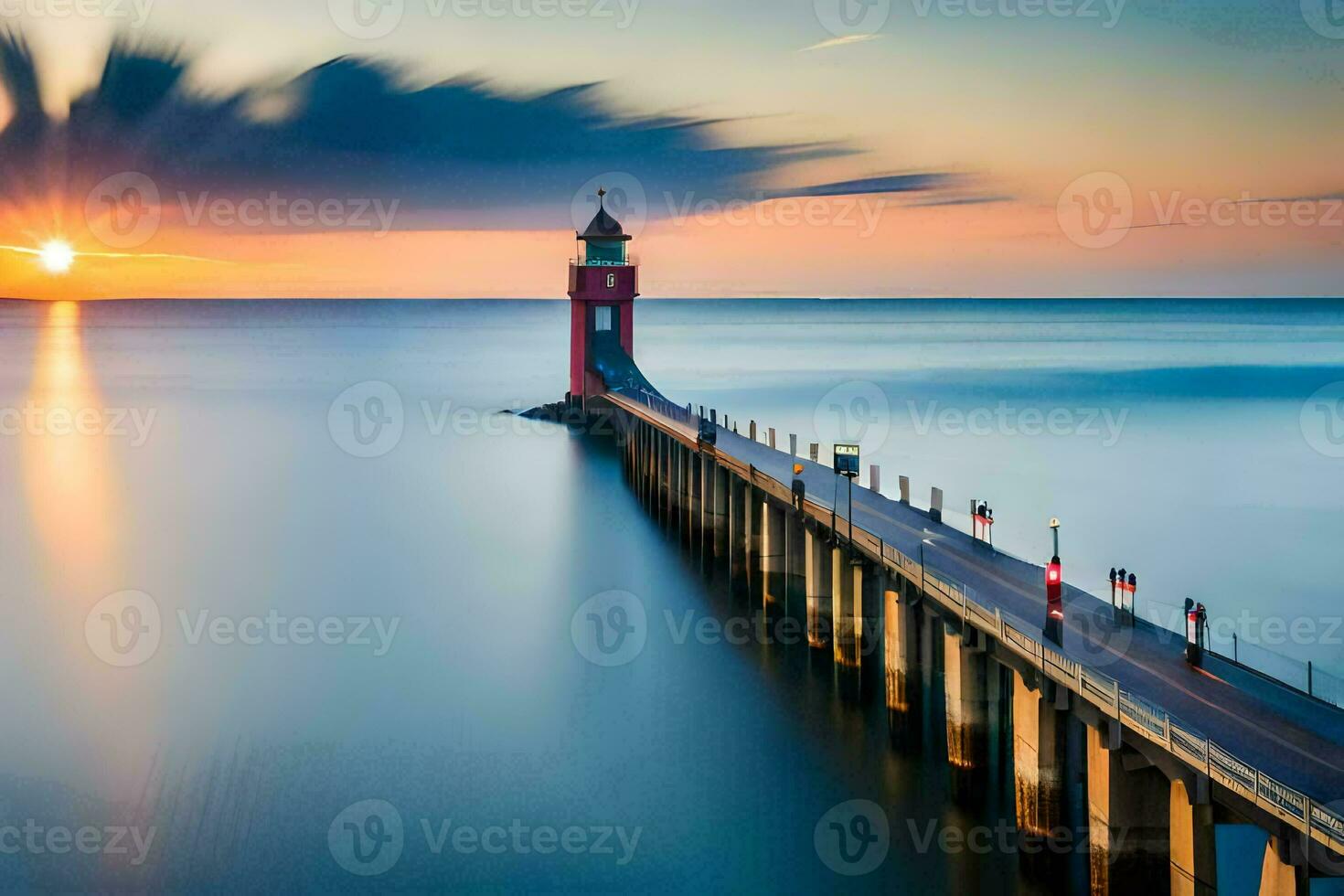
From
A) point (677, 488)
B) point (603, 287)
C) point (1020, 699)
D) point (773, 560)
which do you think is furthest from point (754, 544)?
point (603, 287)

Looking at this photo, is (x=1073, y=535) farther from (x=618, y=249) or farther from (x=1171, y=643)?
(x=618, y=249)

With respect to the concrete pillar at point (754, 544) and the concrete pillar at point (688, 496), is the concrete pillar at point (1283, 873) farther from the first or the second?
the concrete pillar at point (688, 496)

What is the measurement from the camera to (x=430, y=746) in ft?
79.7

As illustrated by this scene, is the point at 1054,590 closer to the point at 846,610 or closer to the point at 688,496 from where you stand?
the point at 846,610

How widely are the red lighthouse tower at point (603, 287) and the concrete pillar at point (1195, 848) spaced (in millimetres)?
51521

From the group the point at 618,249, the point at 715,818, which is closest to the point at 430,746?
the point at 715,818

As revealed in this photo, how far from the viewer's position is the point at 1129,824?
14.5 meters

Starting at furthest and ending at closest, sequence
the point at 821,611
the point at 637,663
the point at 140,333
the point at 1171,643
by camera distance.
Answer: the point at 140,333
the point at 637,663
the point at 821,611
the point at 1171,643

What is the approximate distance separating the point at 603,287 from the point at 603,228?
282 cm

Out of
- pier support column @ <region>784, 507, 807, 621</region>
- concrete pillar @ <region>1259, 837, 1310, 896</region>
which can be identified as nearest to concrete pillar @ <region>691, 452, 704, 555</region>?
pier support column @ <region>784, 507, 807, 621</region>

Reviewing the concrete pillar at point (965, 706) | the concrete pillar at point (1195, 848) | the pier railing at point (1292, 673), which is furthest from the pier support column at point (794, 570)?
the concrete pillar at point (1195, 848)

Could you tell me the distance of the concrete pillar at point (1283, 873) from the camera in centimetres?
1191

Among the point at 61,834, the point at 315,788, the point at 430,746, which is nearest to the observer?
the point at 61,834

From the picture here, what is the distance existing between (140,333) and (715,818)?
19522cm
